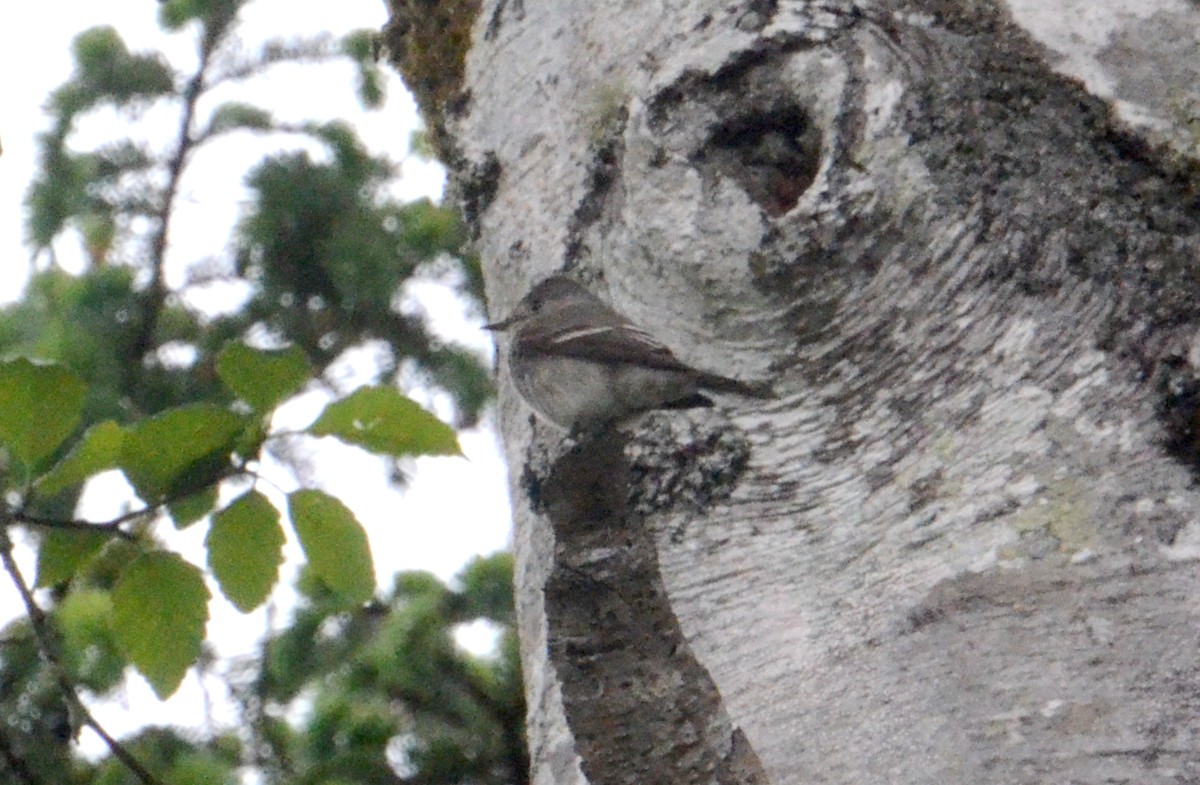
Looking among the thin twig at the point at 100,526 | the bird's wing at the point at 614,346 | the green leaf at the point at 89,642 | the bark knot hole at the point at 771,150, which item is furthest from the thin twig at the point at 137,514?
the green leaf at the point at 89,642

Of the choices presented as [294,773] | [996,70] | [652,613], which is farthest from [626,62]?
[294,773]

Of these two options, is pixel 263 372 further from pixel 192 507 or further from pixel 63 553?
pixel 63 553

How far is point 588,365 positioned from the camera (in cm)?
306

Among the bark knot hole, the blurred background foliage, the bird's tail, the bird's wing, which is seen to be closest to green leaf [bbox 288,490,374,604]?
the bird's wing

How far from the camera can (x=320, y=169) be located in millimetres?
5000

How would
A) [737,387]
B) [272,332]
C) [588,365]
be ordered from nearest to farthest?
[737,387] → [588,365] → [272,332]

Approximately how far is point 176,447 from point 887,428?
0.95m

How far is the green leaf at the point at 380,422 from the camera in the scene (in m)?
1.96

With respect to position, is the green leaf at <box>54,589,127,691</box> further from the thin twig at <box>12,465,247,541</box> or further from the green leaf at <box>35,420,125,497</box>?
the green leaf at <box>35,420,125,497</box>

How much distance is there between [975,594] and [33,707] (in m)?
3.25

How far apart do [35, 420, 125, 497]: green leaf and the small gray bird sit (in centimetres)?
58

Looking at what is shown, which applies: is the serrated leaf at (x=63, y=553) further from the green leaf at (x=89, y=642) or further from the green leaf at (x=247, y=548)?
the green leaf at (x=89, y=642)

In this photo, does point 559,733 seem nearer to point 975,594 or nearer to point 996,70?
point 975,594

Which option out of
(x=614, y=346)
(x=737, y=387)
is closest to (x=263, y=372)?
(x=737, y=387)
